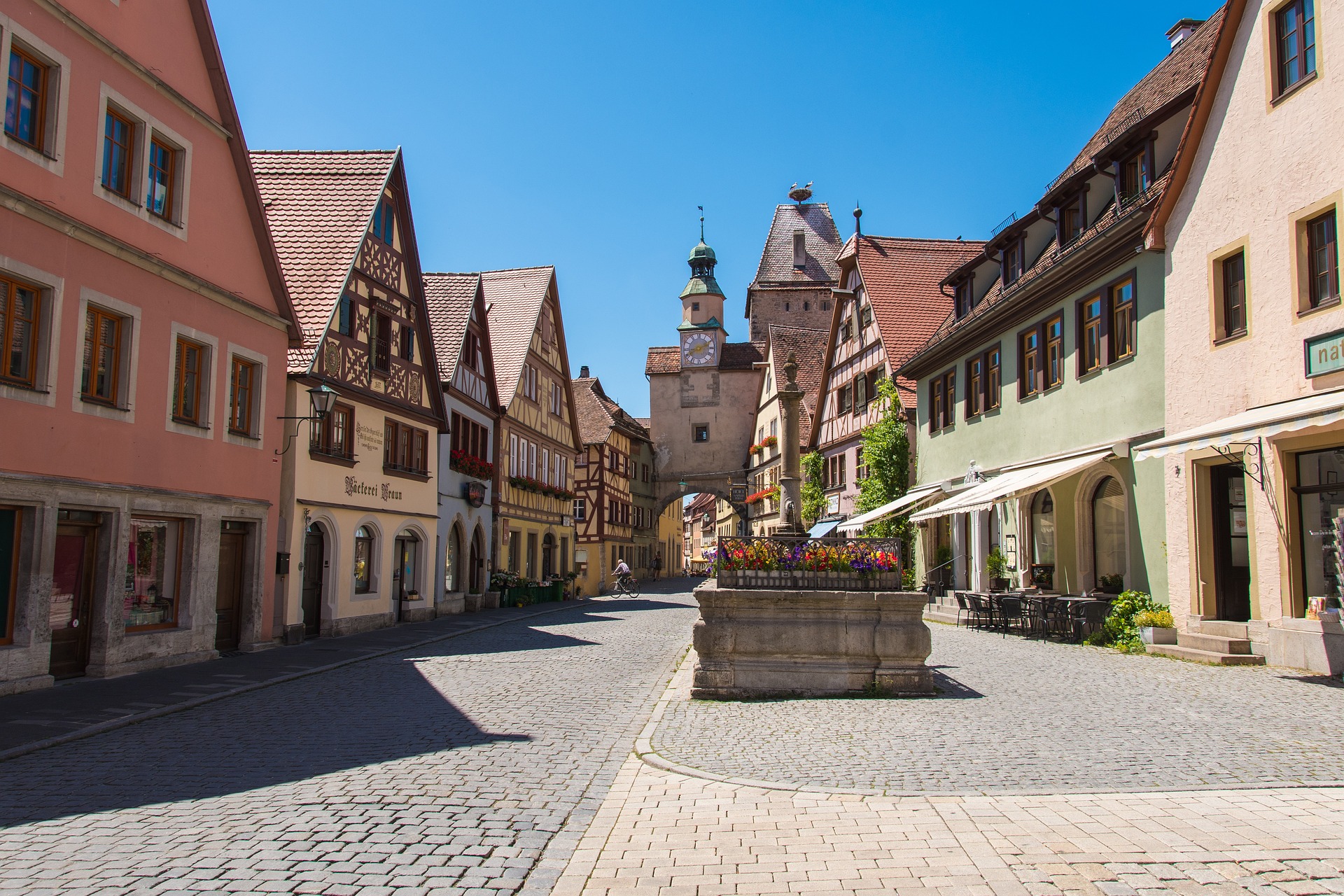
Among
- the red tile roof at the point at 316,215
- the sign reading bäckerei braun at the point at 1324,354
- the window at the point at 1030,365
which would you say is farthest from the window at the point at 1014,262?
the red tile roof at the point at 316,215

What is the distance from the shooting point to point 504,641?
18531 millimetres

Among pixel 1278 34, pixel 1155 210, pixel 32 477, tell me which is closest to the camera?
pixel 32 477

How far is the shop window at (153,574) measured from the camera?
1406 centimetres

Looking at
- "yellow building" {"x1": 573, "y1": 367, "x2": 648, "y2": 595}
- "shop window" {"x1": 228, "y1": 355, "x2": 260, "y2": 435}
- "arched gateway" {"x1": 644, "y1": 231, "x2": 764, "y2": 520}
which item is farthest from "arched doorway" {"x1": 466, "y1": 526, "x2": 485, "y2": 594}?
"arched gateway" {"x1": 644, "y1": 231, "x2": 764, "y2": 520}

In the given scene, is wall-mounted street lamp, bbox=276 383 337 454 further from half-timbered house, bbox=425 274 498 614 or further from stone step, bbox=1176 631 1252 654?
stone step, bbox=1176 631 1252 654

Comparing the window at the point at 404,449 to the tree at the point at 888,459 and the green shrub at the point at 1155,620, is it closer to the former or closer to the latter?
the tree at the point at 888,459

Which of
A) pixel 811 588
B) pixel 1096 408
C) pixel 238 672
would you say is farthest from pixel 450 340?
pixel 811 588

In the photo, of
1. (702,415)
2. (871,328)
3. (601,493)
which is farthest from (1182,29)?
(702,415)

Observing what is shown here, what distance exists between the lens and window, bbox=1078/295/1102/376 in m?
17.8

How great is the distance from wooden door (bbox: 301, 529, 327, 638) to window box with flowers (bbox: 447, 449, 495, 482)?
7494 millimetres

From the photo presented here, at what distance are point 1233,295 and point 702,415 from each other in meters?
48.3

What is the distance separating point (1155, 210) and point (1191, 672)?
22.7 ft

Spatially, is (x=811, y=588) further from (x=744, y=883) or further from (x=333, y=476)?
(x=333, y=476)

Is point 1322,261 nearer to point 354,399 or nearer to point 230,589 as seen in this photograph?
point 230,589
